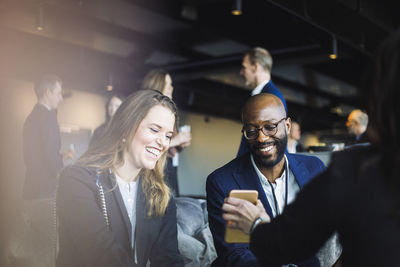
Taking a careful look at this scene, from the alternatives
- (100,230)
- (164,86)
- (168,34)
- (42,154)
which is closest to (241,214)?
(100,230)

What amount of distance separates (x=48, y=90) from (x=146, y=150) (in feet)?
6.24

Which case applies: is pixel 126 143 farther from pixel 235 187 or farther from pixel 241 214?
pixel 241 214

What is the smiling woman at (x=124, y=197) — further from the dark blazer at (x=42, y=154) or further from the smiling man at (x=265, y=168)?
the dark blazer at (x=42, y=154)

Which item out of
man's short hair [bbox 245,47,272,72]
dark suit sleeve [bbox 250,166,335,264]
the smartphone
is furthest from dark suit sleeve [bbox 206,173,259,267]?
man's short hair [bbox 245,47,272,72]

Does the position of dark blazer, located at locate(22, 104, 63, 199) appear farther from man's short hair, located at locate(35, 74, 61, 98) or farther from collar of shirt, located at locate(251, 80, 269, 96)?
collar of shirt, located at locate(251, 80, 269, 96)

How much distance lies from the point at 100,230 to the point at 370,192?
118cm

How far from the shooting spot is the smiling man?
1869 millimetres

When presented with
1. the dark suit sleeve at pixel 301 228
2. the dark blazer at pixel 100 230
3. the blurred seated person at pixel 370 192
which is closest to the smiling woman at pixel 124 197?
the dark blazer at pixel 100 230

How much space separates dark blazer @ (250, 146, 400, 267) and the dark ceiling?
4.20 meters

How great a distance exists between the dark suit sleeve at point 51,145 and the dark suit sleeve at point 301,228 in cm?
262

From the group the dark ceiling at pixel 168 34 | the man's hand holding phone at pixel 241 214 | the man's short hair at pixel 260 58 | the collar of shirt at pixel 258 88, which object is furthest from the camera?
the dark ceiling at pixel 168 34

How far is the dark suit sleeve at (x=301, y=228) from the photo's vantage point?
0.91 meters

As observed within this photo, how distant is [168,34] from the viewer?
7996 mm

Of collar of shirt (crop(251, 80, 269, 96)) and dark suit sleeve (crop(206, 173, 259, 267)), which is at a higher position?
collar of shirt (crop(251, 80, 269, 96))
